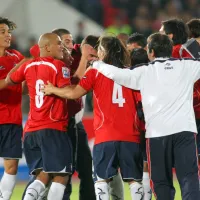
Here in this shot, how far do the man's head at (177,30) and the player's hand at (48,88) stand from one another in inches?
61.8

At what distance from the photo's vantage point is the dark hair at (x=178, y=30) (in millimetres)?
7969

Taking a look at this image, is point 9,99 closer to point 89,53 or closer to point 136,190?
point 89,53

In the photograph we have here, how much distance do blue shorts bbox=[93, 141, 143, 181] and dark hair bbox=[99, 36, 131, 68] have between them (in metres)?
0.83

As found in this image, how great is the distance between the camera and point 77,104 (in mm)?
8070

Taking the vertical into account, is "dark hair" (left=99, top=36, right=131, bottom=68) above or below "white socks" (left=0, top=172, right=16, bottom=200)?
above

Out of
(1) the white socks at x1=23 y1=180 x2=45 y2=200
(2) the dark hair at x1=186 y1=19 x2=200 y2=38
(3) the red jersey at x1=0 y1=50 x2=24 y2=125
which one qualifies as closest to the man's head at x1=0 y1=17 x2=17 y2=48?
(3) the red jersey at x1=0 y1=50 x2=24 y2=125

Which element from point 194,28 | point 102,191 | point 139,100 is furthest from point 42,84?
point 194,28

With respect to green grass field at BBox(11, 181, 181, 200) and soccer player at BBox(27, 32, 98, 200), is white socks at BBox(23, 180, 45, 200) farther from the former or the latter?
green grass field at BBox(11, 181, 181, 200)

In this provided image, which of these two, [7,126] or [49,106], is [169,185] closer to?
[49,106]

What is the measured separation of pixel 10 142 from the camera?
8.23 m

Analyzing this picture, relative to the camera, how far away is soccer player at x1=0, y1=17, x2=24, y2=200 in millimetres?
8141

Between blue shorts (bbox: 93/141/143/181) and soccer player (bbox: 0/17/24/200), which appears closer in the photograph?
blue shorts (bbox: 93/141/143/181)

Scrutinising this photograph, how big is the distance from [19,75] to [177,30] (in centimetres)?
184

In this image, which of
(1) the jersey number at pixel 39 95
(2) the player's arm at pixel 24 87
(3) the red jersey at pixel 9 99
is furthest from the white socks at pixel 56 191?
(2) the player's arm at pixel 24 87
